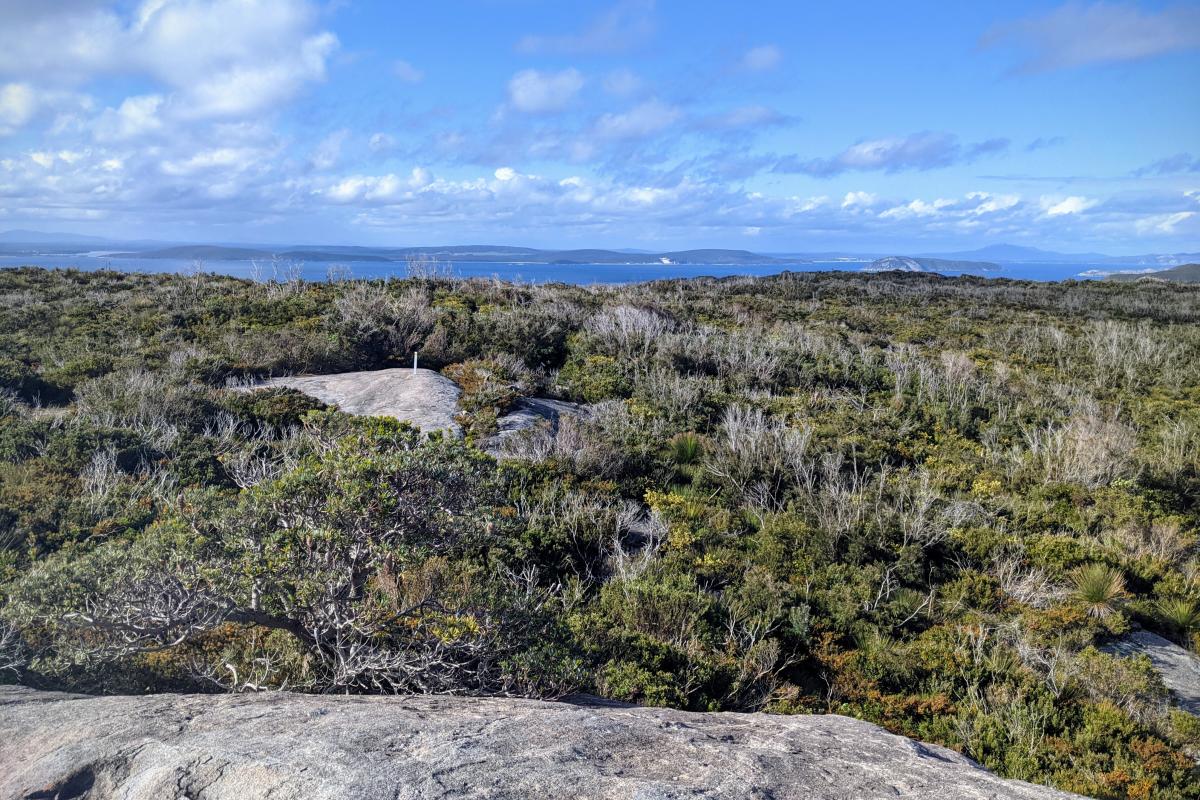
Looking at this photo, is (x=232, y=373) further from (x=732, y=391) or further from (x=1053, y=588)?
(x=1053, y=588)

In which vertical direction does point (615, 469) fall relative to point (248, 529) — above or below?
below

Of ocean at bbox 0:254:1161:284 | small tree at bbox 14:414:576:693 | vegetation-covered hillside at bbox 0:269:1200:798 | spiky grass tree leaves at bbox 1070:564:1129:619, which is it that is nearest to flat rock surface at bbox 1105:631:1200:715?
vegetation-covered hillside at bbox 0:269:1200:798

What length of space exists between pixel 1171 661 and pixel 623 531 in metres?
4.42

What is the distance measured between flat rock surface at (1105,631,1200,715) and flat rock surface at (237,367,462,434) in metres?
6.83

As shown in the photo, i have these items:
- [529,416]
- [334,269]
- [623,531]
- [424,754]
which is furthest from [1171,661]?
[334,269]

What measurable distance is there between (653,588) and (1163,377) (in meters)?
15.0

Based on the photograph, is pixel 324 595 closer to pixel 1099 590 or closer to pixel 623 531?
pixel 623 531

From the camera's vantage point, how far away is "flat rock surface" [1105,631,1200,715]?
15.4 ft

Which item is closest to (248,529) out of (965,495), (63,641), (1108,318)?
(63,641)

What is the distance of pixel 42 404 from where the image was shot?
9727 mm

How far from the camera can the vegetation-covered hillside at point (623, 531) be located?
3691 mm

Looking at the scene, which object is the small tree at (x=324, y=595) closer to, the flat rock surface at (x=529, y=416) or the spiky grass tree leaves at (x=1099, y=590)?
the flat rock surface at (x=529, y=416)

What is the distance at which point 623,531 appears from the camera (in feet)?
21.9

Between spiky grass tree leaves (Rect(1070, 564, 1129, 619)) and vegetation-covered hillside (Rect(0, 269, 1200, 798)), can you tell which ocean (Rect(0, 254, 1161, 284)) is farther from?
A: spiky grass tree leaves (Rect(1070, 564, 1129, 619))
